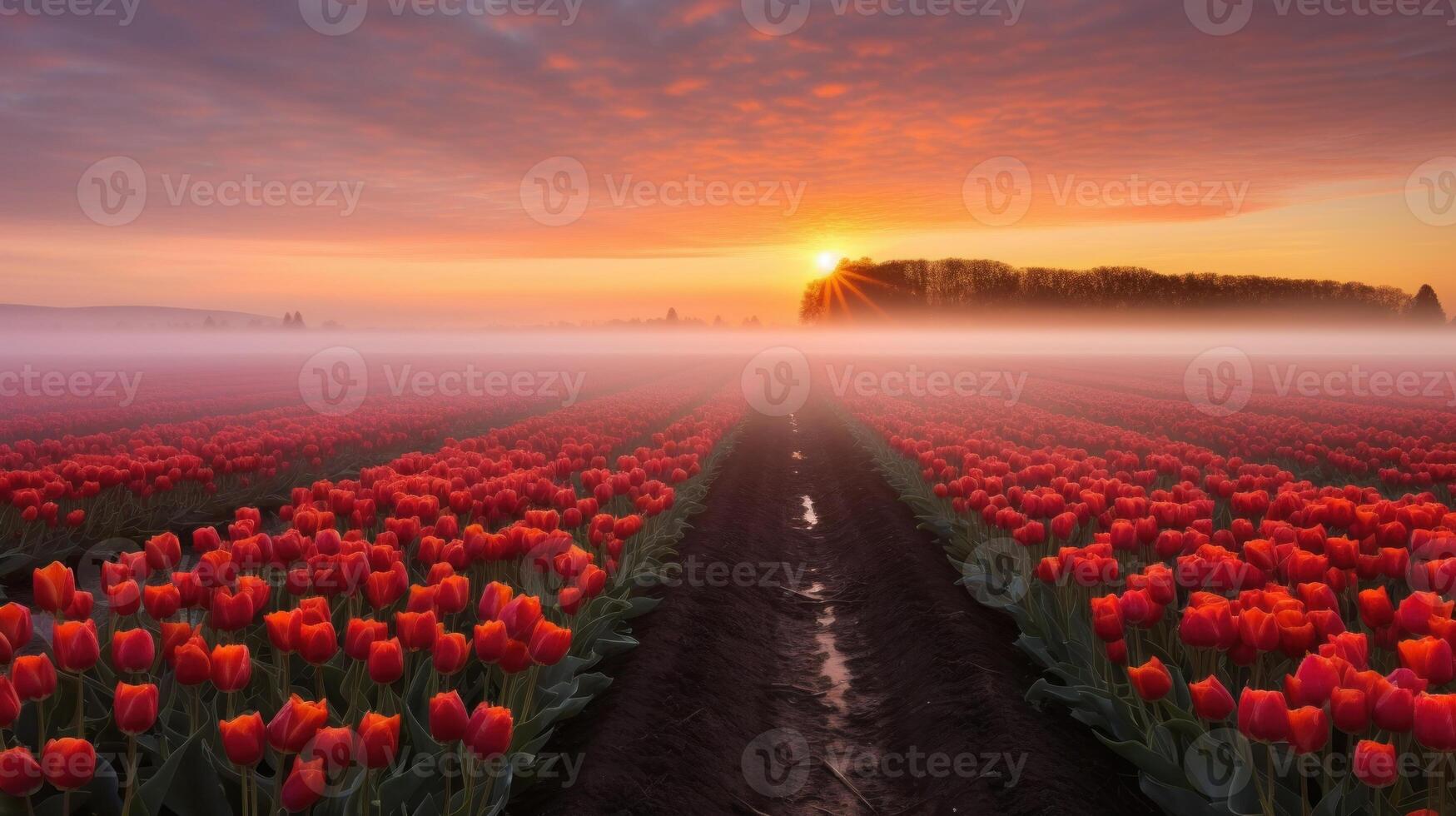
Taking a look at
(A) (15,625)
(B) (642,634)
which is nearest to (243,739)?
(A) (15,625)

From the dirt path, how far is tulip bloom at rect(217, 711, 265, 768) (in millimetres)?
2062

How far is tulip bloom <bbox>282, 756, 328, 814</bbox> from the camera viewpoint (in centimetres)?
285

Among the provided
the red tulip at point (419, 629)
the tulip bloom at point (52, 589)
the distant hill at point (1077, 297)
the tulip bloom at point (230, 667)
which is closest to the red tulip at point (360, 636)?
the red tulip at point (419, 629)

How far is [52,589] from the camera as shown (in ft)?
13.5

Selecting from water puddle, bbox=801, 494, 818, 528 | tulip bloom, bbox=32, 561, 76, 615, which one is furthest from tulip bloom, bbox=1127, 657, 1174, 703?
water puddle, bbox=801, 494, 818, 528

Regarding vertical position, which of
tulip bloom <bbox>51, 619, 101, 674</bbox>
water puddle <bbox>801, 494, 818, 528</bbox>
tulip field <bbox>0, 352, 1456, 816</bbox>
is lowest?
water puddle <bbox>801, 494, 818, 528</bbox>

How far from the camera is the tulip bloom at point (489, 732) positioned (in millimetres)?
3312

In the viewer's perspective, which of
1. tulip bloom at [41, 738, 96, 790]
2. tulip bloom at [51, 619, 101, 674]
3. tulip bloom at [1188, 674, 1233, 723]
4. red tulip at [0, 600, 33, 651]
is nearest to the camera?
tulip bloom at [41, 738, 96, 790]

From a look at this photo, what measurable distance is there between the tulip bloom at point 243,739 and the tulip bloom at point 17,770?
574 mm

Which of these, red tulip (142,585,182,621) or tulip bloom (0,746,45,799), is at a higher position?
red tulip (142,585,182,621)

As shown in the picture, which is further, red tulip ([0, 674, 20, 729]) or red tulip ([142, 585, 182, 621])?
red tulip ([142, 585, 182, 621])

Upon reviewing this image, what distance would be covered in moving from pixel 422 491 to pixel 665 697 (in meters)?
2.86

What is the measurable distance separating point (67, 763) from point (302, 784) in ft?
2.46

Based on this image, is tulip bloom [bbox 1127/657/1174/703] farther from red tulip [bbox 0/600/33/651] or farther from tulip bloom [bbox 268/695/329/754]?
red tulip [bbox 0/600/33/651]
